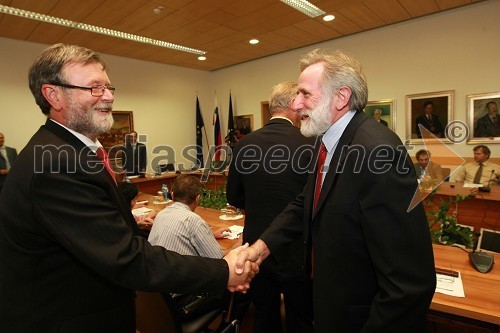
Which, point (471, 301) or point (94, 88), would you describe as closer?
point (94, 88)

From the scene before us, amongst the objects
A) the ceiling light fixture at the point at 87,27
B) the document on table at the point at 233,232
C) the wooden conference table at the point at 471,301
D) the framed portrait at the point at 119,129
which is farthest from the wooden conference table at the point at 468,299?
the framed portrait at the point at 119,129

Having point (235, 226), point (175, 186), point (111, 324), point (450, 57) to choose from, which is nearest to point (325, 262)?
point (111, 324)

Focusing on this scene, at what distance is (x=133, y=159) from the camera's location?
673cm

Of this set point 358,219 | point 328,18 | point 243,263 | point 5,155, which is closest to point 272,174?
point 243,263

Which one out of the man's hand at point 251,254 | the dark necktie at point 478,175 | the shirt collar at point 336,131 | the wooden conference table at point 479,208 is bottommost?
the wooden conference table at point 479,208

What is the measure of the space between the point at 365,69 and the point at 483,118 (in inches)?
88.6

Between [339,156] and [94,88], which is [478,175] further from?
[94,88]

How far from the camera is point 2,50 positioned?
573cm

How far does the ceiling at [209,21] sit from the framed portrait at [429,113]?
Answer: 4.72ft

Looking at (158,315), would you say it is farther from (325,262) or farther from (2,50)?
(2,50)

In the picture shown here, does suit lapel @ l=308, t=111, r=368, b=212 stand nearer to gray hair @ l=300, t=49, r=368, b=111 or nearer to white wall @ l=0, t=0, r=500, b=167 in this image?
gray hair @ l=300, t=49, r=368, b=111

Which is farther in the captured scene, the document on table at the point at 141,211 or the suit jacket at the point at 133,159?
the suit jacket at the point at 133,159

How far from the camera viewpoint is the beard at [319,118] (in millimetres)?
1299

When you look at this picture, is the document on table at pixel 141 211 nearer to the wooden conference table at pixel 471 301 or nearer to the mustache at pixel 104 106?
the mustache at pixel 104 106
